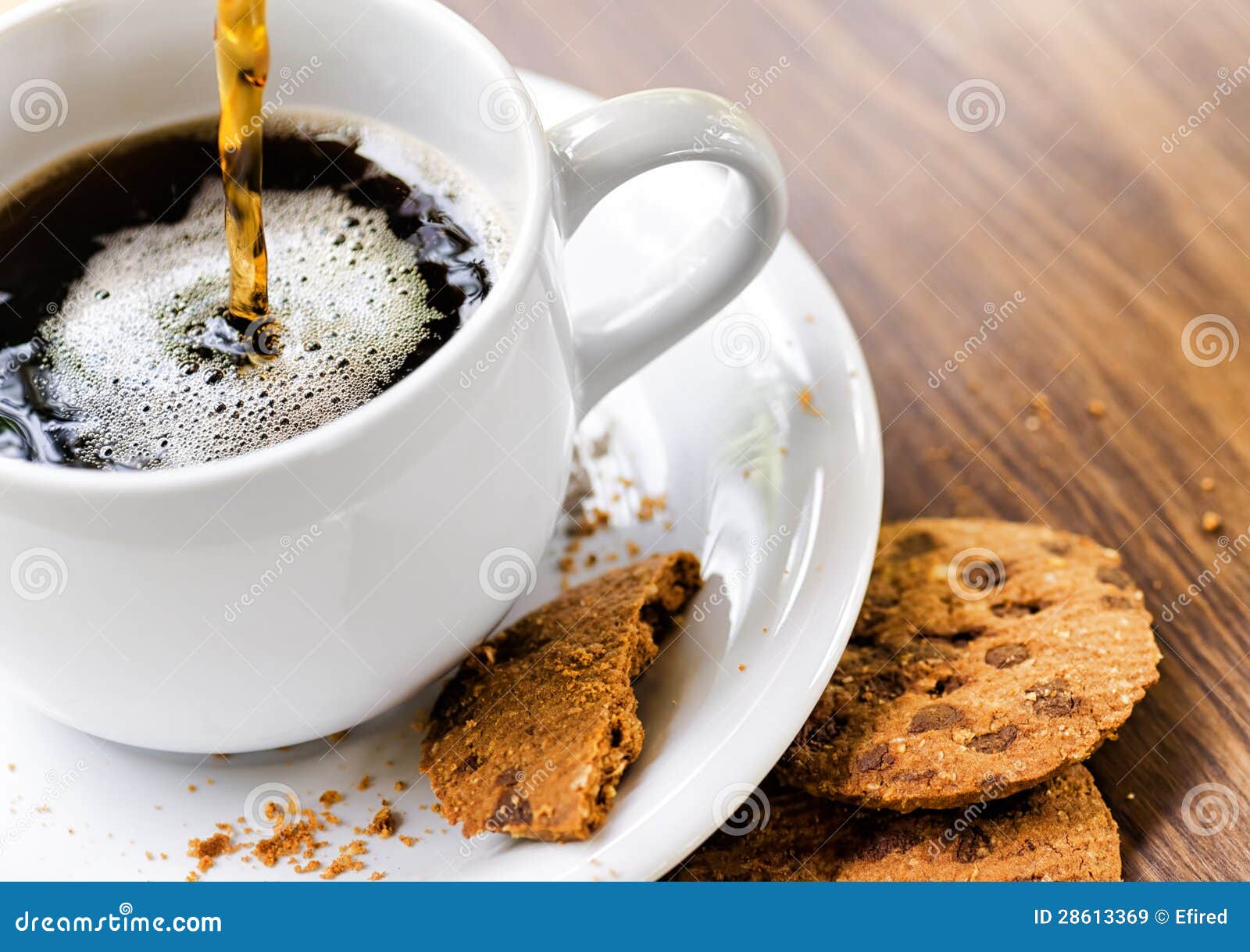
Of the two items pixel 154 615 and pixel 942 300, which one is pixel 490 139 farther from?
pixel 942 300

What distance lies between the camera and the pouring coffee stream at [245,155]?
110 centimetres

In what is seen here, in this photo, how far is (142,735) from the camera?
1077mm

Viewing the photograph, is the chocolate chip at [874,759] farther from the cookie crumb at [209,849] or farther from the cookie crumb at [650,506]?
the cookie crumb at [209,849]

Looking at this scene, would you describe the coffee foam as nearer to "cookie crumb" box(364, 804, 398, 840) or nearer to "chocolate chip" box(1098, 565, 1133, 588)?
"cookie crumb" box(364, 804, 398, 840)

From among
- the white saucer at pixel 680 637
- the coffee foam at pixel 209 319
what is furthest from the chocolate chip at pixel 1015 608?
the coffee foam at pixel 209 319

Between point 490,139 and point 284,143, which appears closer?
point 490,139

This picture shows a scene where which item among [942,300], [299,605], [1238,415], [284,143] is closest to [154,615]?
[299,605]

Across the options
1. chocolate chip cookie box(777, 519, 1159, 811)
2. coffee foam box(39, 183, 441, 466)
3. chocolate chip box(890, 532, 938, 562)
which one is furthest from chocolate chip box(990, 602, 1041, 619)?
coffee foam box(39, 183, 441, 466)

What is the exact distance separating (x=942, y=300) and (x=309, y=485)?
3.43 ft

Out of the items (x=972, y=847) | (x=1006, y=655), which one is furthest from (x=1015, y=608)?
(x=972, y=847)

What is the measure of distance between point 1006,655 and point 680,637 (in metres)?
0.35

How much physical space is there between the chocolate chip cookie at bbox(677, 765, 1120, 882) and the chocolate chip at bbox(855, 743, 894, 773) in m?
0.06

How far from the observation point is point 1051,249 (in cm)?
170

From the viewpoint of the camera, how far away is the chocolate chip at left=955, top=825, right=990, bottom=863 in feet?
3.78
